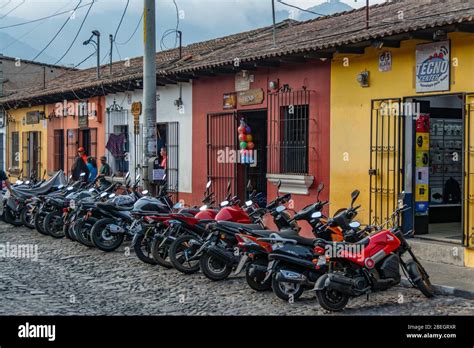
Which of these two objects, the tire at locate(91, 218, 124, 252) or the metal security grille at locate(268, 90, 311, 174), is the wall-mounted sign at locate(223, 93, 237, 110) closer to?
the metal security grille at locate(268, 90, 311, 174)

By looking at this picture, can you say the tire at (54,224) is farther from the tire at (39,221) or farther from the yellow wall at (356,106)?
the yellow wall at (356,106)

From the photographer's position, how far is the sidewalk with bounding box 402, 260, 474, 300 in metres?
8.03

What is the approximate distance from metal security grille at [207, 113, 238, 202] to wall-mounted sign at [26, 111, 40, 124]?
418 inches

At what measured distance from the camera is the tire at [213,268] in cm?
883

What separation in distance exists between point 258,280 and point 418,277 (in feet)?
6.27

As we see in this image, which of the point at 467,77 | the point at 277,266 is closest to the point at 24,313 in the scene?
the point at 277,266

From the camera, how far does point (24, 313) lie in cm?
700

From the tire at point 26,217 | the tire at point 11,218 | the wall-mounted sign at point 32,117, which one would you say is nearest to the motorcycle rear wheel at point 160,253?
the tire at point 26,217

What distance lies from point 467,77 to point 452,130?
3208mm

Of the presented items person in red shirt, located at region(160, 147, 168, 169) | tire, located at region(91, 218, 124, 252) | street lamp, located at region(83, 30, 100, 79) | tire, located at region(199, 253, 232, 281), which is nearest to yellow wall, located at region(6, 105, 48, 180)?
street lamp, located at region(83, 30, 100, 79)

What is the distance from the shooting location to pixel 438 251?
32.6 feet

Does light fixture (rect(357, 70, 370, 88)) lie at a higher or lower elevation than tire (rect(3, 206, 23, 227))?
higher
